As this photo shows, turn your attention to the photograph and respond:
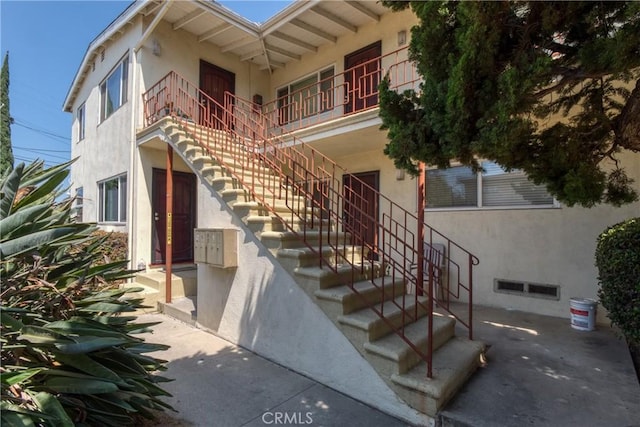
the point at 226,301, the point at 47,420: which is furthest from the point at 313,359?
the point at 47,420

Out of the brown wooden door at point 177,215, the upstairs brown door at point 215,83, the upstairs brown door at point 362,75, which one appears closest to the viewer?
the upstairs brown door at point 362,75

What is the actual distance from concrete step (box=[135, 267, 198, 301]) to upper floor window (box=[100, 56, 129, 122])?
4539mm

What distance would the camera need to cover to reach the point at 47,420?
5.51ft

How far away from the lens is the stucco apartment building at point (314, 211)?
3.30 m

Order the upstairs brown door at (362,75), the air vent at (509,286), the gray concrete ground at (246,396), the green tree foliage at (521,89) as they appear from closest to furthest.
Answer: the green tree foliage at (521,89) < the gray concrete ground at (246,396) < the air vent at (509,286) < the upstairs brown door at (362,75)

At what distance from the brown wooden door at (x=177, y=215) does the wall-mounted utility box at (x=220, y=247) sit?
386cm

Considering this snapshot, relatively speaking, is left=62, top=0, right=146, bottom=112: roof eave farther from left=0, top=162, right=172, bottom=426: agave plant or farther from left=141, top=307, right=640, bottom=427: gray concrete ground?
left=141, top=307, right=640, bottom=427: gray concrete ground

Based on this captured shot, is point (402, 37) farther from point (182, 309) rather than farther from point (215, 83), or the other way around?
point (182, 309)

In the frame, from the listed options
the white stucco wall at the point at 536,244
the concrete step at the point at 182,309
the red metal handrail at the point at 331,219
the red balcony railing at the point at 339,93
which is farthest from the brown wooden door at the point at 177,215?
the white stucco wall at the point at 536,244

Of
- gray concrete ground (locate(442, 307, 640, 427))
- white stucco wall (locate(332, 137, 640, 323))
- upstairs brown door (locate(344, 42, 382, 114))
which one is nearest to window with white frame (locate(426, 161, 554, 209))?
white stucco wall (locate(332, 137, 640, 323))

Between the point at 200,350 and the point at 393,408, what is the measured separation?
2487 millimetres

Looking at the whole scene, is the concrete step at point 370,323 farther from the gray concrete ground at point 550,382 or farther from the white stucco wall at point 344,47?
the white stucco wall at point 344,47

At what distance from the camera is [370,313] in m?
3.24

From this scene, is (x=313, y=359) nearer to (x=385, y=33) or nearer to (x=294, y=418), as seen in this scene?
(x=294, y=418)
